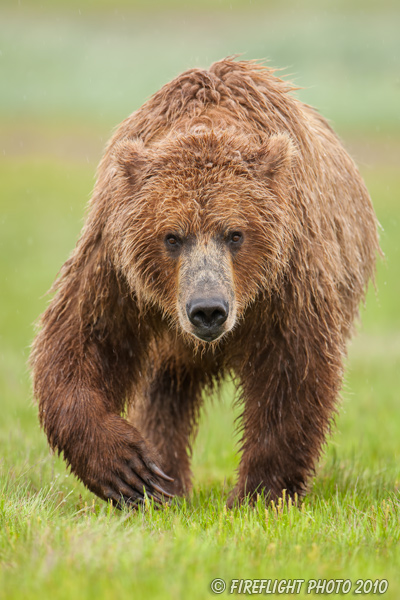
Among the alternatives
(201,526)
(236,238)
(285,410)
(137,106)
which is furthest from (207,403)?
(137,106)

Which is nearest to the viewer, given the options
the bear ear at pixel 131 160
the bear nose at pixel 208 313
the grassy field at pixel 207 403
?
the grassy field at pixel 207 403

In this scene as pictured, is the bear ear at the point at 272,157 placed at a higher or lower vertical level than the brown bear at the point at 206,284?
higher


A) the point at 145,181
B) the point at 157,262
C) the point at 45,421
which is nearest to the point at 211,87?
the point at 145,181

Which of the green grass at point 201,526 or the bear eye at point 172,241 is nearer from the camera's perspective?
the green grass at point 201,526

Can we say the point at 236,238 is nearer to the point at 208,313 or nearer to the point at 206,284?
the point at 206,284

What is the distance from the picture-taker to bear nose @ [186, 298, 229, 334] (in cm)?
412

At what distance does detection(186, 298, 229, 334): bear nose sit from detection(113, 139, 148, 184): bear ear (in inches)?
30.2

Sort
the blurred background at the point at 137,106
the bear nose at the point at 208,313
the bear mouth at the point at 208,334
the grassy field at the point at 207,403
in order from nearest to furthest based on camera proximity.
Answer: the grassy field at the point at 207,403 < the bear nose at the point at 208,313 < the bear mouth at the point at 208,334 < the blurred background at the point at 137,106

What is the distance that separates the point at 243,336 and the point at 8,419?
3.46 m

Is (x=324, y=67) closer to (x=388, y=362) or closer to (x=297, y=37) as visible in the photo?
(x=297, y=37)

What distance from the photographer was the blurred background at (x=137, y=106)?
7.89m

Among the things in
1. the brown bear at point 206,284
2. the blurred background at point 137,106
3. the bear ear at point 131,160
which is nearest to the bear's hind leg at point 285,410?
the brown bear at point 206,284

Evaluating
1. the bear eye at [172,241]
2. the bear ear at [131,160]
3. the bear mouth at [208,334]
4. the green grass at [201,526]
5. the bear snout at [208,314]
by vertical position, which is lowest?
the green grass at [201,526]

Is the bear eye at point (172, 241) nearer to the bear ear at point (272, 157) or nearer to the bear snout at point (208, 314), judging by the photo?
the bear snout at point (208, 314)
